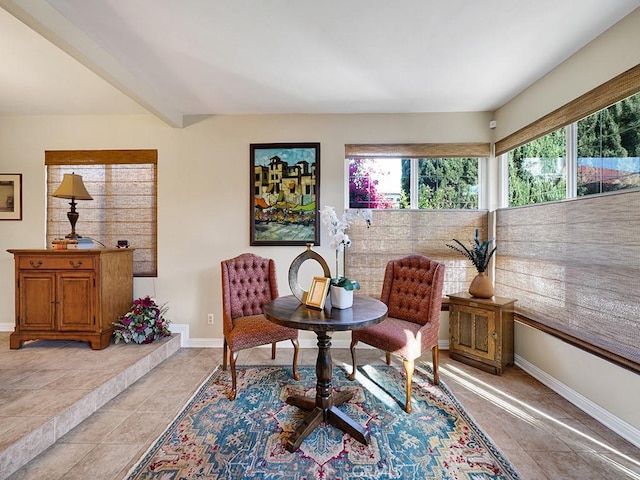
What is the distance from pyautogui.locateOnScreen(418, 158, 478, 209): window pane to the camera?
3412 mm

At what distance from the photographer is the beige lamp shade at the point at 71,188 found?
9.75 ft

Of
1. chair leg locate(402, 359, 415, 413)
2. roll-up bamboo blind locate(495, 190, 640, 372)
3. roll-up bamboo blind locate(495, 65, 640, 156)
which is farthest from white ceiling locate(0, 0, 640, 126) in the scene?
chair leg locate(402, 359, 415, 413)

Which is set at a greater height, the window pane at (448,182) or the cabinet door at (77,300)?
the window pane at (448,182)

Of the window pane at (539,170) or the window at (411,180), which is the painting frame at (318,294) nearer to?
the window at (411,180)

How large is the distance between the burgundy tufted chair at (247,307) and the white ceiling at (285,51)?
5.64ft

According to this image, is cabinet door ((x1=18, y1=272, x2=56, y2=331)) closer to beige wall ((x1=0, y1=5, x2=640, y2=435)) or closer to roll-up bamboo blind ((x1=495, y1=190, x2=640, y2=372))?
beige wall ((x1=0, y1=5, x2=640, y2=435))

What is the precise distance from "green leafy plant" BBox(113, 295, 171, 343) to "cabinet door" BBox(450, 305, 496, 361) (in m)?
3.13

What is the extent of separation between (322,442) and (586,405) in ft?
6.47

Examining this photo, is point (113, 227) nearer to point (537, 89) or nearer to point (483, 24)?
point (483, 24)

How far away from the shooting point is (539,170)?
9.09 feet

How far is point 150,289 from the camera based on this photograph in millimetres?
3428

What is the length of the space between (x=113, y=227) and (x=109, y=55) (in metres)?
1.92

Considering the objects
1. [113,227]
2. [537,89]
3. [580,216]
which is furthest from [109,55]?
[580,216]

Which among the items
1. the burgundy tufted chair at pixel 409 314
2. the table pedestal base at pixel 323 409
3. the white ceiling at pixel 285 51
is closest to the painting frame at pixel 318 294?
Answer: the table pedestal base at pixel 323 409
